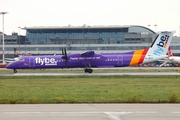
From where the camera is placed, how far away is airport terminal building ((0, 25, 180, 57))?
12756 centimetres

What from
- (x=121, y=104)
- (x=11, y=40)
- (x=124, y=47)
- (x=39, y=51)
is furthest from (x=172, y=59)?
(x=121, y=104)

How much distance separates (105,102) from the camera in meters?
20.9

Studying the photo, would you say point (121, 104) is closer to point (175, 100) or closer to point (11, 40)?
point (175, 100)

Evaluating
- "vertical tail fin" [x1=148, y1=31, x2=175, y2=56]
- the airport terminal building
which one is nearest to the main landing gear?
"vertical tail fin" [x1=148, y1=31, x2=175, y2=56]

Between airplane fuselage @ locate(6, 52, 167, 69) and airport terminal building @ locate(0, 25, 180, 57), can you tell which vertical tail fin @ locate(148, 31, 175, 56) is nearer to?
airplane fuselage @ locate(6, 52, 167, 69)
